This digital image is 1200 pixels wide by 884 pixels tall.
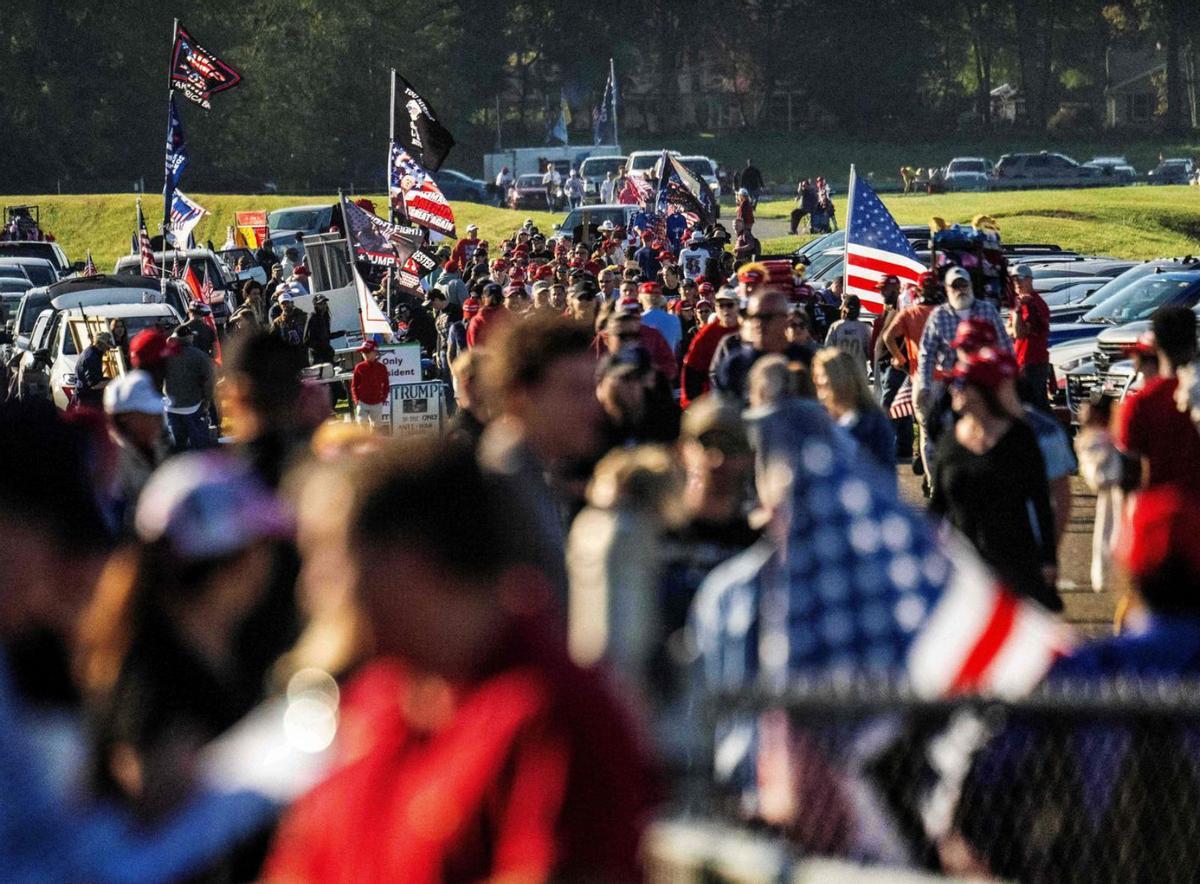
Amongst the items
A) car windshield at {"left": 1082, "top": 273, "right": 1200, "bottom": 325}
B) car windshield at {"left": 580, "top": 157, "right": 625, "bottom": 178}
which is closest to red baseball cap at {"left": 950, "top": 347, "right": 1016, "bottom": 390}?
car windshield at {"left": 1082, "top": 273, "right": 1200, "bottom": 325}

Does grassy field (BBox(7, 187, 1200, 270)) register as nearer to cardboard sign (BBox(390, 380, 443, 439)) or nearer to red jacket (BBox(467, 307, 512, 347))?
cardboard sign (BBox(390, 380, 443, 439))

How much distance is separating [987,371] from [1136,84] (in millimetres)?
118117

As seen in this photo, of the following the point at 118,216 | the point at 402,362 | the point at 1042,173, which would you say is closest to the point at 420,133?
the point at 402,362

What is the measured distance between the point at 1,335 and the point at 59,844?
940 inches

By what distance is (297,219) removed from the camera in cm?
5325

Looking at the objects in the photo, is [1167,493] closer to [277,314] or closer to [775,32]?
[277,314]

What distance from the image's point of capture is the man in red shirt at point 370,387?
798 inches

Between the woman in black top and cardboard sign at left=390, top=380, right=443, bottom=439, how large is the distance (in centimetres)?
1304

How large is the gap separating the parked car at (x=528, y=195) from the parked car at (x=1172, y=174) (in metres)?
23.8

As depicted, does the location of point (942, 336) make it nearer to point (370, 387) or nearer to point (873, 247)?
point (873, 247)

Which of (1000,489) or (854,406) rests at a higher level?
(854,406)

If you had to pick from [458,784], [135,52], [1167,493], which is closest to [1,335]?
[1167,493]

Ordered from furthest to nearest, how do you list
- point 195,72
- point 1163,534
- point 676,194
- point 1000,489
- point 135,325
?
point 676,194 < point 195,72 < point 135,325 < point 1000,489 < point 1163,534

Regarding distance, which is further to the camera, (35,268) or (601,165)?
(601,165)
